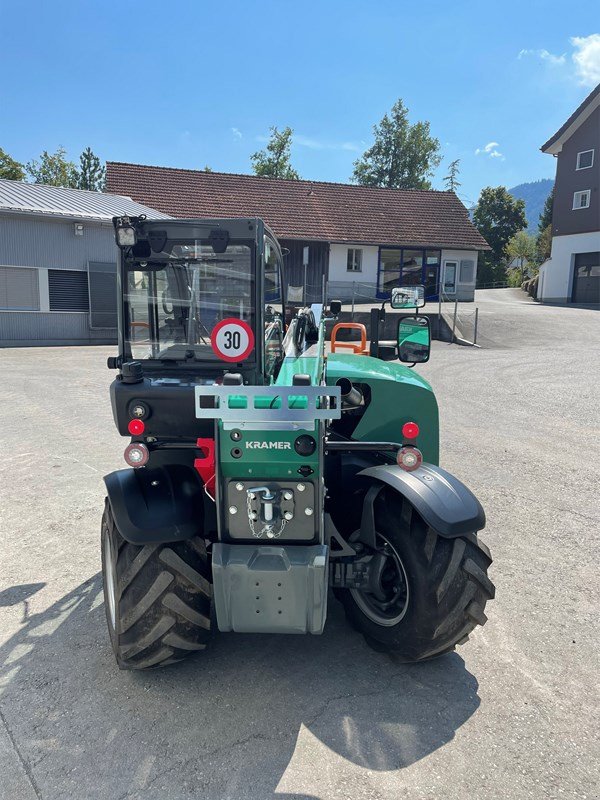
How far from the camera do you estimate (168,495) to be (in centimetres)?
305

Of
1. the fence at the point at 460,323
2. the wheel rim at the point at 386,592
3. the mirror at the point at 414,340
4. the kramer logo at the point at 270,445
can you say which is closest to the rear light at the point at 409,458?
the wheel rim at the point at 386,592

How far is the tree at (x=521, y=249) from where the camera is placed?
49766 mm

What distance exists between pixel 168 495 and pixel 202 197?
1054 inches

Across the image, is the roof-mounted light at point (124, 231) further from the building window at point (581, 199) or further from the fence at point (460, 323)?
the building window at point (581, 199)

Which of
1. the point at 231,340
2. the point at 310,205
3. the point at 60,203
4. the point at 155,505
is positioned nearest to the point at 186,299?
the point at 231,340

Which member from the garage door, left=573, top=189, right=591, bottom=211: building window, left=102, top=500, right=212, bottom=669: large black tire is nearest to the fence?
the garage door

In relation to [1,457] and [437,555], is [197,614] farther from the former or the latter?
[1,457]

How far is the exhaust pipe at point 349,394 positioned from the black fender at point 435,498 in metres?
0.85

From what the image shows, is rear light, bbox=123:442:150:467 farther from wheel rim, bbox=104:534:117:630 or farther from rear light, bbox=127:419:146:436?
wheel rim, bbox=104:534:117:630

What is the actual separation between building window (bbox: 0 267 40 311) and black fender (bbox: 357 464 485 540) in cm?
1798

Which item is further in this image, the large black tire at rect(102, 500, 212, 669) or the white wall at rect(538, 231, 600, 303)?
the white wall at rect(538, 231, 600, 303)

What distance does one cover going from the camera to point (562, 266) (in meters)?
32.0

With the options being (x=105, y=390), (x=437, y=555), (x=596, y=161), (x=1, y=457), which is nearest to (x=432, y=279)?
(x=596, y=161)

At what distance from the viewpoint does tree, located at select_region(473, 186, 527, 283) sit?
49.9 meters
